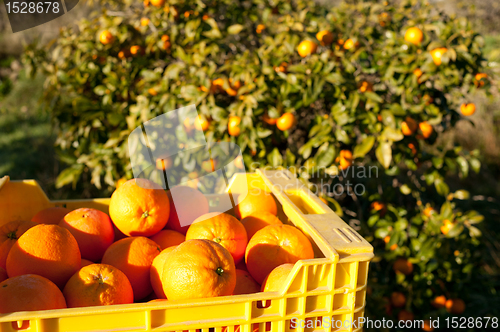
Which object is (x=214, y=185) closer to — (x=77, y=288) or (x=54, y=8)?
(x=77, y=288)

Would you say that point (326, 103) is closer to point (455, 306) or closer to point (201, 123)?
point (201, 123)

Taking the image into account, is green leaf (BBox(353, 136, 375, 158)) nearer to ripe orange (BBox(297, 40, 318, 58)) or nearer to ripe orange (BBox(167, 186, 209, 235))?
ripe orange (BBox(297, 40, 318, 58))

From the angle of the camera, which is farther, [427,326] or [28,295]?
[427,326]

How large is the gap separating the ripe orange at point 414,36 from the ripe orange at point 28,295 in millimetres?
1867

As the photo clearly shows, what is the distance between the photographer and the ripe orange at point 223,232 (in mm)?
1077

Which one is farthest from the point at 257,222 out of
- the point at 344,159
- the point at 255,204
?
the point at 344,159

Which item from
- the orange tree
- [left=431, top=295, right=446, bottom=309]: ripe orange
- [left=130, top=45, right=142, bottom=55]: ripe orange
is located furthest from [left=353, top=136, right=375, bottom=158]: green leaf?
[left=130, top=45, right=142, bottom=55]: ripe orange

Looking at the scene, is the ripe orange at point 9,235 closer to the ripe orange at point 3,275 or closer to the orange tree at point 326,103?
the ripe orange at point 3,275

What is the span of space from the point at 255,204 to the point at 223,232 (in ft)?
0.83

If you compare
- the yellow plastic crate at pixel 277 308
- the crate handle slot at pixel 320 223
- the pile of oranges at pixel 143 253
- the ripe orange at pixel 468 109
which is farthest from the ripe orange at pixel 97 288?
the ripe orange at pixel 468 109

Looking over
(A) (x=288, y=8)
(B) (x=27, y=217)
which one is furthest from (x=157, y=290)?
(A) (x=288, y=8)

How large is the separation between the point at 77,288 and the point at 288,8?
6.98 feet

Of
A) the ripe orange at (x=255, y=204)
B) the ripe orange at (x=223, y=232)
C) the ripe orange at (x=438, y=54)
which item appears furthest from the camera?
the ripe orange at (x=438, y=54)

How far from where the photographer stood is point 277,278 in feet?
2.94
